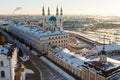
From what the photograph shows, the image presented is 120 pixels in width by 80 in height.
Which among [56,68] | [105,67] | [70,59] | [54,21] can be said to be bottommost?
[56,68]

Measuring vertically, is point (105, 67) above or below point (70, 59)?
above

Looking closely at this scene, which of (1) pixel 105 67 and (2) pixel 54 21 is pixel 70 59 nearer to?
(1) pixel 105 67

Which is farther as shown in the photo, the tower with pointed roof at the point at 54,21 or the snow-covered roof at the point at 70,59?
the tower with pointed roof at the point at 54,21

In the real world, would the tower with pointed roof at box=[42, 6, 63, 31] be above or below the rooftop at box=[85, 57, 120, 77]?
above

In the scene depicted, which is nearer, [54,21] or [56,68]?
[56,68]

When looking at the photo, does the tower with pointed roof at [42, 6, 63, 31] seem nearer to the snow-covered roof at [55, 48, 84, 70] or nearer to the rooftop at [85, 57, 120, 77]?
the snow-covered roof at [55, 48, 84, 70]

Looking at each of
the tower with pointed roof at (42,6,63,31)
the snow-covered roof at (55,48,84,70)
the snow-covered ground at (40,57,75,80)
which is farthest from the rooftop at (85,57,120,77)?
the tower with pointed roof at (42,6,63,31)

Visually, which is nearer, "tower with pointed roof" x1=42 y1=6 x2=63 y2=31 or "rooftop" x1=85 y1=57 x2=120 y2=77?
"rooftop" x1=85 y1=57 x2=120 y2=77

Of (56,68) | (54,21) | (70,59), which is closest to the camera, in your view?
(70,59)

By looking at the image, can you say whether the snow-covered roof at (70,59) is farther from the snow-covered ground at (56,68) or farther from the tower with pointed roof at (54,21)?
the tower with pointed roof at (54,21)

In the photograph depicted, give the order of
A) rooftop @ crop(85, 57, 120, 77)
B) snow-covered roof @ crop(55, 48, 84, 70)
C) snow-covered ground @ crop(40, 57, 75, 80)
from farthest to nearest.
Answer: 1. snow-covered roof @ crop(55, 48, 84, 70)
2. snow-covered ground @ crop(40, 57, 75, 80)
3. rooftop @ crop(85, 57, 120, 77)

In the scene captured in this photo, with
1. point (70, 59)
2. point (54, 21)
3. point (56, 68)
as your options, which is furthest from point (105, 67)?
point (54, 21)

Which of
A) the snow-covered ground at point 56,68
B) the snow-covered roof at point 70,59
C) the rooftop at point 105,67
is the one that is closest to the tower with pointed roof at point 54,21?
the snow-covered ground at point 56,68
